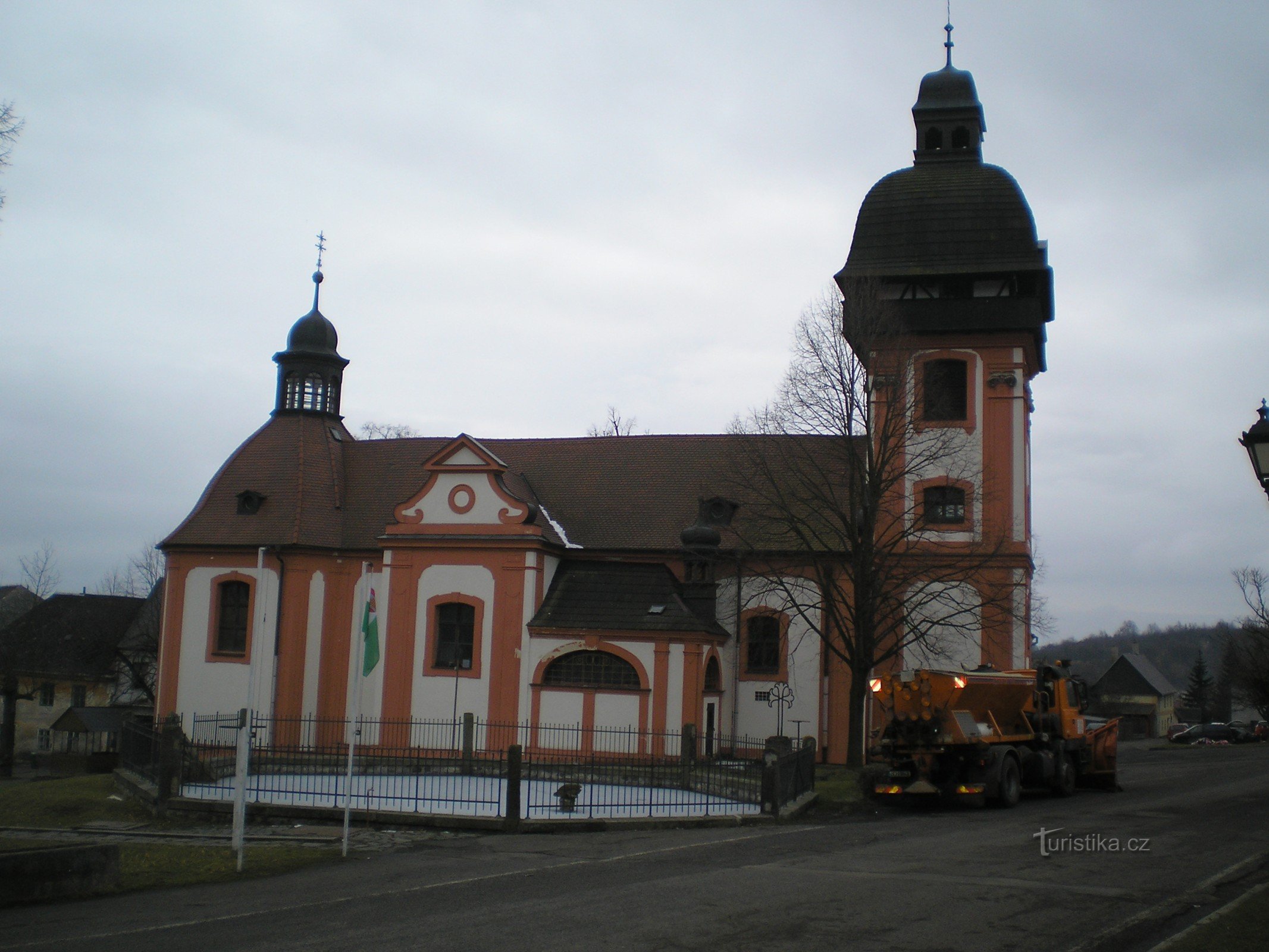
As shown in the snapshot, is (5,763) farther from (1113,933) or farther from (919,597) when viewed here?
(1113,933)

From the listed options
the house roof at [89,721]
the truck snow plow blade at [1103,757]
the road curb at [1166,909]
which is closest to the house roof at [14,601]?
the house roof at [89,721]

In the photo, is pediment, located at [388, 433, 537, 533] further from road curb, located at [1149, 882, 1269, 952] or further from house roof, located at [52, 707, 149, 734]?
road curb, located at [1149, 882, 1269, 952]

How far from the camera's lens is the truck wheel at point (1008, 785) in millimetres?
20641

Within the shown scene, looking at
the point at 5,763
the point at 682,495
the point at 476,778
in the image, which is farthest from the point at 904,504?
the point at 5,763

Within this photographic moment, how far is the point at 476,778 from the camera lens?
23672 millimetres

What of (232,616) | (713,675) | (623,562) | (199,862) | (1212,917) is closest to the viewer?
(1212,917)

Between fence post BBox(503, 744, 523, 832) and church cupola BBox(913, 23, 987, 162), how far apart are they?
21.1 m

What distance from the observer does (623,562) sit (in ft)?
99.9

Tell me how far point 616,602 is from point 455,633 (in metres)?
4.26

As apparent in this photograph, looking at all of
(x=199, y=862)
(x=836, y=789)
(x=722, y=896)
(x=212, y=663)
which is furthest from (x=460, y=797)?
(x=212, y=663)

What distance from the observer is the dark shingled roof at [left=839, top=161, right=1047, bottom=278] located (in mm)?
29219

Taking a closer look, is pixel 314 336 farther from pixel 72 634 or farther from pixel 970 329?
→ pixel 72 634

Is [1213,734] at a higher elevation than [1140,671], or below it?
below

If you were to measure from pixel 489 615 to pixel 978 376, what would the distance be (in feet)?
45.1
